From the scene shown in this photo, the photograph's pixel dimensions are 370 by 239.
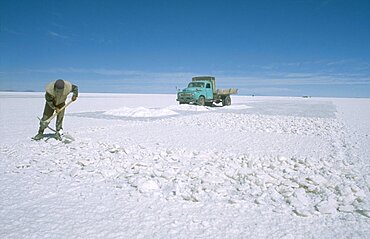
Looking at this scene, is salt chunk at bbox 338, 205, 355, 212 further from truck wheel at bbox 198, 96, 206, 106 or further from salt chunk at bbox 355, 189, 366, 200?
truck wheel at bbox 198, 96, 206, 106

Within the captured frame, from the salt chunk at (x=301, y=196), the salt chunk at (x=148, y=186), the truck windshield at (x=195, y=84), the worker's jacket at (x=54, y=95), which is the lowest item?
the salt chunk at (x=301, y=196)

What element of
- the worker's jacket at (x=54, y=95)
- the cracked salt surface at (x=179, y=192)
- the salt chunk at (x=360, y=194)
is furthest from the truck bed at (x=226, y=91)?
the salt chunk at (x=360, y=194)

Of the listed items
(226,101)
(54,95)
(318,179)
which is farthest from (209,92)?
(318,179)

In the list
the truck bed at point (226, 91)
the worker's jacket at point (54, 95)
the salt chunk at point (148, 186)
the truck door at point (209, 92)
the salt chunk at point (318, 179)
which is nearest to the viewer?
the salt chunk at point (148, 186)

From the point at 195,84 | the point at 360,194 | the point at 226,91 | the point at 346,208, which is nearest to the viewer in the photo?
the point at 346,208

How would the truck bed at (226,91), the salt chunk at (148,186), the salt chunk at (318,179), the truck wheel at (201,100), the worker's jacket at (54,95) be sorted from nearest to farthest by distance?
the salt chunk at (148,186)
the salt chunk at (318,179)
the worker's jacket at (54,95)
the truck wheel at (201,100)
the truck bed at (226,91)

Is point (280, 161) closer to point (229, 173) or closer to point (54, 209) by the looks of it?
point (229, 173)

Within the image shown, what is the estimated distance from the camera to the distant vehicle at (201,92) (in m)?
25.2

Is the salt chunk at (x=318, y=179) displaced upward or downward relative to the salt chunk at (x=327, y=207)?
upward

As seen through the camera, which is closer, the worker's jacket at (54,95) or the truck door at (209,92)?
the worker's jacket at (54,95)

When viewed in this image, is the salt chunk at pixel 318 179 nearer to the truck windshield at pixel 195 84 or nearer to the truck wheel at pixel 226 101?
the truck windshield at pixel 195 84

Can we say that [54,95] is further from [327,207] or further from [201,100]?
[201,100]

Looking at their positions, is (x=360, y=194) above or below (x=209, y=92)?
below

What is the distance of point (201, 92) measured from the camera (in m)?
25.3
